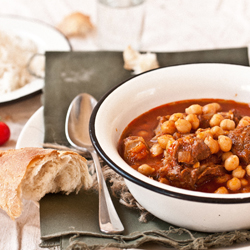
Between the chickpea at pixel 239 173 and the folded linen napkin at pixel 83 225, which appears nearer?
the folded linen napkin at pixel 83 225

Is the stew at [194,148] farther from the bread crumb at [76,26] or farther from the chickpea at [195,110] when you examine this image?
the bread crumb at [76,26]

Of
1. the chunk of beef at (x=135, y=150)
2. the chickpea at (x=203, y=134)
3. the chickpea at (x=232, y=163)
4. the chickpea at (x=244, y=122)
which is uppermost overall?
the chickpea at (x=244, y=122)

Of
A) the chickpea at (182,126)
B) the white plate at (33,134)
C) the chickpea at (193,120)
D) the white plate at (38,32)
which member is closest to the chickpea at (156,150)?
the chickpea at (182,126)

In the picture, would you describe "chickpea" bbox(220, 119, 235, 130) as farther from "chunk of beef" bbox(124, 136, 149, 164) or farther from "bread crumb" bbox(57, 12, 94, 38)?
"bread crumb" bbox(57, 12, 94, 38)

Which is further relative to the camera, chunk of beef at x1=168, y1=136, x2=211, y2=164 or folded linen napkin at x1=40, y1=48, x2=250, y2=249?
chunk of beef at x1=168, y1=136, x2=211, y2=164

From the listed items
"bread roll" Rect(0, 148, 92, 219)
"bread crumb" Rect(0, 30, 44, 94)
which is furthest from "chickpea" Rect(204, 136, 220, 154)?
"bread crumb" Rect(0, 30, 44, 94)

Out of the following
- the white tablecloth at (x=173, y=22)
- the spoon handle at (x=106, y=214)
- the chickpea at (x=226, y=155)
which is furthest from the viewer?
the white tablecloth at (x=173, y=22)
